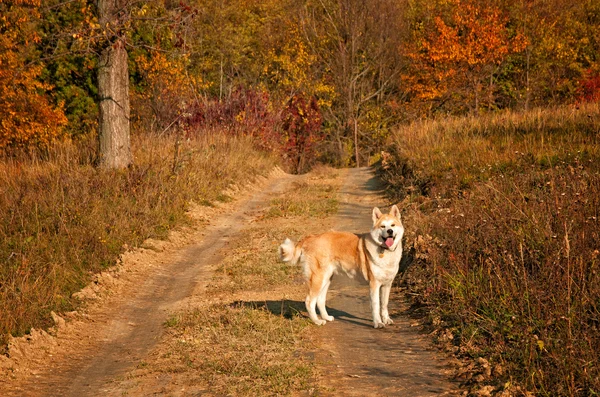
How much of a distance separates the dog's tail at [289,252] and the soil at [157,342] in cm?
94

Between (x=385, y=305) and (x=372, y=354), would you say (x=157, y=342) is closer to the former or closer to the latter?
(x=372, y=354)

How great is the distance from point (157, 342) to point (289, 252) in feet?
6.55

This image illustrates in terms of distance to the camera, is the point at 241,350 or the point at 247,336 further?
the point at 247,336

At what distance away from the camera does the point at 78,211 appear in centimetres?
1380

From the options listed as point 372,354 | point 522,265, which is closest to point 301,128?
point 522,265

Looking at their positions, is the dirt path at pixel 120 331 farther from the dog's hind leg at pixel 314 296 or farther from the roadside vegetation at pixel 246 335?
the dog's hind leg at pixel 314 296

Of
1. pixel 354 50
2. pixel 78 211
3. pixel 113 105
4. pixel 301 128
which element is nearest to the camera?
pixel 78 211

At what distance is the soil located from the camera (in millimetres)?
7168

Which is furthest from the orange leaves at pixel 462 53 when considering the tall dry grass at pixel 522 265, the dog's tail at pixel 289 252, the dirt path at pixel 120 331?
the dog's tail at pixel 289 252

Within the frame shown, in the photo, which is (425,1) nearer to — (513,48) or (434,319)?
(513,48)

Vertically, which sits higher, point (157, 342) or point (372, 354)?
point (372, 354)

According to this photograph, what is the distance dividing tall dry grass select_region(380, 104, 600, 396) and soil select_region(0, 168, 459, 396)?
64 cm

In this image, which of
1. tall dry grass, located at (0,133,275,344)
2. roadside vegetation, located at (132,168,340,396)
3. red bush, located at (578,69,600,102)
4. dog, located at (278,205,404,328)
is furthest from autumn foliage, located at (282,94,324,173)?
dog, located at (278,205,404,328)

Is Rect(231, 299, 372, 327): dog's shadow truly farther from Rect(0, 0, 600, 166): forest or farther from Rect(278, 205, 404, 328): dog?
Rect(0, 0, 600, 166): forest
